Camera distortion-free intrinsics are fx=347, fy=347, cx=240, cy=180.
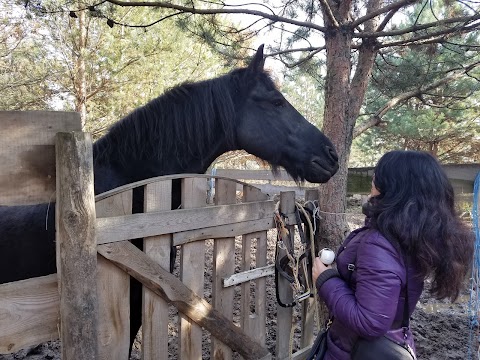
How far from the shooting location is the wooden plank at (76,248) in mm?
1196

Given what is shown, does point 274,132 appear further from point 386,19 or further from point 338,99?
point 386,19

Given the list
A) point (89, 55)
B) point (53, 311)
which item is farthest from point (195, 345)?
point (89, 55)

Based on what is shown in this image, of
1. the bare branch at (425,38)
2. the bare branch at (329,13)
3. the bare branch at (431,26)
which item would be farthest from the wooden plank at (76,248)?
the bare branch at (425,38)

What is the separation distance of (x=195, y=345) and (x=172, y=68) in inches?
312

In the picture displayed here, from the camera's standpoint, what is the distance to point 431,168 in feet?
4.99

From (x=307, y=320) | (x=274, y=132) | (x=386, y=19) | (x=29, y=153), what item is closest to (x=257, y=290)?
(x=307, y=320)

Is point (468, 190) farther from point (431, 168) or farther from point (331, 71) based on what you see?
point (431, 168)

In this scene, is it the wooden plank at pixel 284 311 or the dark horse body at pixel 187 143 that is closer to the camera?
the dark horse body at pixel 187 143

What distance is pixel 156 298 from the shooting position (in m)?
1.82

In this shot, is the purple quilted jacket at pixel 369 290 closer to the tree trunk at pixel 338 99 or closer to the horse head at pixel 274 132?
the horse head at pixel 274 132

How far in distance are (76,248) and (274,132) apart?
1911mm

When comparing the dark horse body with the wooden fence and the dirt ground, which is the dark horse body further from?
the dirt ground

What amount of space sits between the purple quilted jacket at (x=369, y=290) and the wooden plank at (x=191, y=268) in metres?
0.78

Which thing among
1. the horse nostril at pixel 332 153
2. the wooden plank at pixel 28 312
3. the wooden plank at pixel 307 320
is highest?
the horse nostril at pixel 332 153
